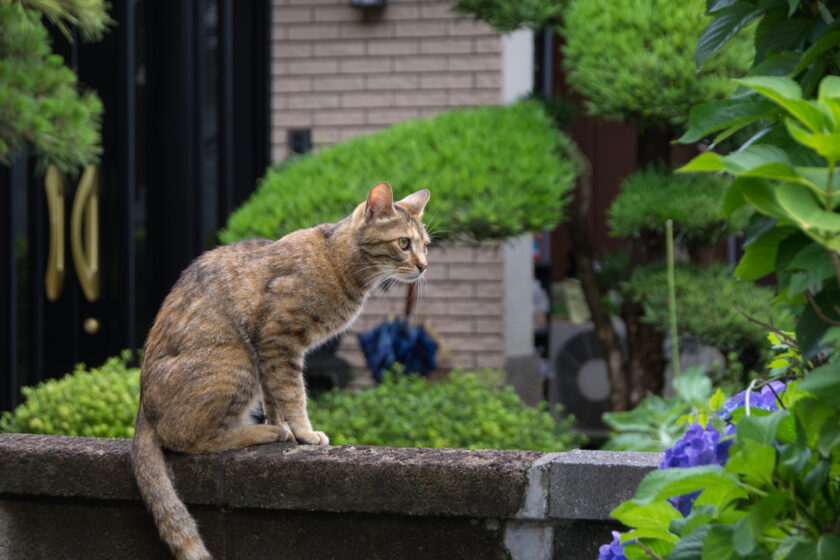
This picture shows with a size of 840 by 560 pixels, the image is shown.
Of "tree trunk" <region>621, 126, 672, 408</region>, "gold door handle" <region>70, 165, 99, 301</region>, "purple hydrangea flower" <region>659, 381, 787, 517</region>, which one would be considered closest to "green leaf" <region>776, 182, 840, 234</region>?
"purple hydrangea flower" <region>659, 381, 787, 517</region>

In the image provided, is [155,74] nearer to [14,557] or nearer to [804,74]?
[14,557]

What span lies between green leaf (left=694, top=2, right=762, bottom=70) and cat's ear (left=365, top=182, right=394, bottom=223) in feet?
4.27

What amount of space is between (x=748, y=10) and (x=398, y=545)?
1573 millimetres

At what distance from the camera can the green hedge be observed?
358 cm

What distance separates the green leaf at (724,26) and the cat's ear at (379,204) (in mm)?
1300

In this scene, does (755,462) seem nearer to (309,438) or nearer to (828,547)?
(828,547)

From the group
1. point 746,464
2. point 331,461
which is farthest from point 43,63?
point 746,464

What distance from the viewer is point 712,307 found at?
489cm

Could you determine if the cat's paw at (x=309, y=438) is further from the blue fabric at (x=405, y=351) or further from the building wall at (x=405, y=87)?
the building wall at (x=405, y=87)

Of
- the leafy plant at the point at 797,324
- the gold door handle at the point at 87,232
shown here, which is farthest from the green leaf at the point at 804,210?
the gold door handle at the point at 87,232

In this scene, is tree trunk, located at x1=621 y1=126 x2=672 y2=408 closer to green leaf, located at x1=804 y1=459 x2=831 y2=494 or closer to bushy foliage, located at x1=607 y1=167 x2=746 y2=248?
bushy foliage, located at x1=607 y1=167 x2=746 y2=248

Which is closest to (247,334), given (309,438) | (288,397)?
(288,397)

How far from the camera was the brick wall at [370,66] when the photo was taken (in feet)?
23.4

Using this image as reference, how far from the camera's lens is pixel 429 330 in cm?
602
